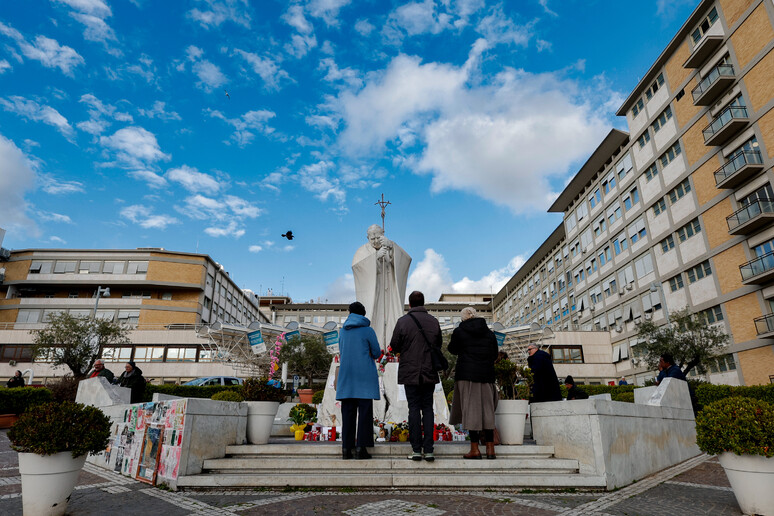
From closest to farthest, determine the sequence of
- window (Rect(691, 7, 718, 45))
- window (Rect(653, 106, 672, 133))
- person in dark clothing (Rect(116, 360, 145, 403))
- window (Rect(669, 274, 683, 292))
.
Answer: person in dark clothing (Rect(116, 360, 145, 403)), window (Rect(691, 7, 718, 45)), window (Rect(669, 274, 683, 292)), window (Rect(653, 106, 672, 133))

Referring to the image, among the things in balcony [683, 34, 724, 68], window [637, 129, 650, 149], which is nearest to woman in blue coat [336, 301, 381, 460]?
balcony [683, 34, 724, 68]

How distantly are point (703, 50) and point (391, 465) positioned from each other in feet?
111

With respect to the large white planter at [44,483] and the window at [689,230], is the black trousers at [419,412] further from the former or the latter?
the window at [689,230]

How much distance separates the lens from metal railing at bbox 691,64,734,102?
88.5 feet

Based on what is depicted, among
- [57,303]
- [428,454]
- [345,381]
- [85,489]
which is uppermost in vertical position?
[57,303]

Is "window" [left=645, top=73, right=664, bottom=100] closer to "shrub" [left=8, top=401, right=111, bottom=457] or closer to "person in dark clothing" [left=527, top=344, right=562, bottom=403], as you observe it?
"person in dark clothing" [left=527, top=344, right=562, bottom=403]

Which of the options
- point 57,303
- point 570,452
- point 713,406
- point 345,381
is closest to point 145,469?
point 345,381

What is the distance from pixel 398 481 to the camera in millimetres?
5164

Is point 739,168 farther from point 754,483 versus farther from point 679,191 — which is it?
point 754,483

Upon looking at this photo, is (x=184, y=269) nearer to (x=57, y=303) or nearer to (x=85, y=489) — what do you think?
(x=57, y=303)

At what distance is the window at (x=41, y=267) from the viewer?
173 feet

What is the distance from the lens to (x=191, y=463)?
5.47 m

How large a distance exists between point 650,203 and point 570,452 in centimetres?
3514

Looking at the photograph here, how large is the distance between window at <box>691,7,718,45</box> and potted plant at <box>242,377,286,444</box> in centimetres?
3496
